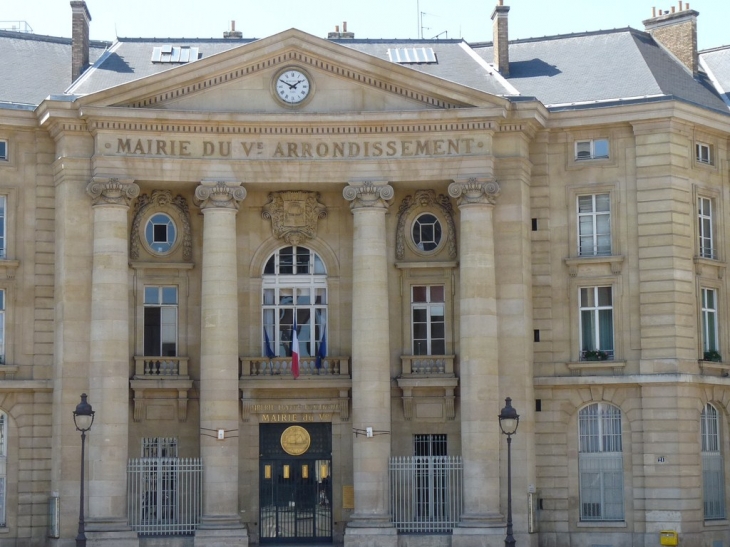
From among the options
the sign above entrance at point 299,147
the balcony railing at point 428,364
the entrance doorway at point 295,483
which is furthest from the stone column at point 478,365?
the entrance doorway at point 295,483

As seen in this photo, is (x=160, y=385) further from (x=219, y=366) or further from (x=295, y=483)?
(x=295, y=483)

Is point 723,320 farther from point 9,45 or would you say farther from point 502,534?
point 9,45

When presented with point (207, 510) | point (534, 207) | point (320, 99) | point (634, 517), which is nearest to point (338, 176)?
point (320, 99)

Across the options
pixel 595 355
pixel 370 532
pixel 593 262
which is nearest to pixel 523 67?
pixel 593 262

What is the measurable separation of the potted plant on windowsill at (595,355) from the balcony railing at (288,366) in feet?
25.1

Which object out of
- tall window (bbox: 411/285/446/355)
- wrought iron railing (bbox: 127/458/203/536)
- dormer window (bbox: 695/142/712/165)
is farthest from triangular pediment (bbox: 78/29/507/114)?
wrought iron railing (bbox: 127/458/203/536)

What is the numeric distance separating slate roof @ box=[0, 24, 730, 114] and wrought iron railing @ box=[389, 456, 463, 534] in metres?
12.2

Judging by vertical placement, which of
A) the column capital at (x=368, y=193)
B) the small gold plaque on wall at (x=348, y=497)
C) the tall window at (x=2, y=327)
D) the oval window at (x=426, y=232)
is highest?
the column capital at (x=368, y=193)

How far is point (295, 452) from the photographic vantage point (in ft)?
154

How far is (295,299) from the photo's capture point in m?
47.9

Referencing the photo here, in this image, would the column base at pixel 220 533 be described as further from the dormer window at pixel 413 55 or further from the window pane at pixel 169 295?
the dormer window at pixel 413 55

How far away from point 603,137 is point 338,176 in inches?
344

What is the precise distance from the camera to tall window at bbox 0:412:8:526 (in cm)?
4531

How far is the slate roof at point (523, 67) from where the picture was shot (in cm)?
4778
